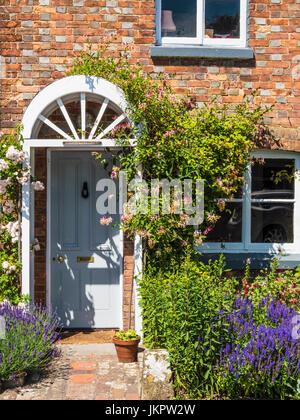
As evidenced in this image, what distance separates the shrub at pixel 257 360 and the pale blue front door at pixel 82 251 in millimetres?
2613

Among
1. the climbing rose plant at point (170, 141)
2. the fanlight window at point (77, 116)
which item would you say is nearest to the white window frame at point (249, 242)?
the climbing rose plant at point (170, 141)

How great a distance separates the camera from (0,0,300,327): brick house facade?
6.64 metres

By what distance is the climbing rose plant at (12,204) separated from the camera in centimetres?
621

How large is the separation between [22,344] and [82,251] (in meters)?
2.25

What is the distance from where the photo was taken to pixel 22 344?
506 centimetres

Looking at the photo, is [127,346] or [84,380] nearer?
[84,380]

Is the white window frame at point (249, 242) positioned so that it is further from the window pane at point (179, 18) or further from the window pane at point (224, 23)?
the window pane at point (179, 18)

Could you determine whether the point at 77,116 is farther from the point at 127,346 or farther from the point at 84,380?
the point at 84,380

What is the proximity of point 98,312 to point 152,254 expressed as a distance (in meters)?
1.35

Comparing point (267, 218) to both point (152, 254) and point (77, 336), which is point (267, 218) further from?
point (77, 336)

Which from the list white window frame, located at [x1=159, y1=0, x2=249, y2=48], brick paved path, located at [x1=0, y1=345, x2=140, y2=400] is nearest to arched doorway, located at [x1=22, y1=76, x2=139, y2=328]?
brick paved path, located at [x1=0, y1=345, x2=140, y2=400]

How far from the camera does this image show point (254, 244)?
701 cm

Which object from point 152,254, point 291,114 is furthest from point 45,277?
point 291,114

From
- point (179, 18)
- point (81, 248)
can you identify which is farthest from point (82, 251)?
point (179, 18)
